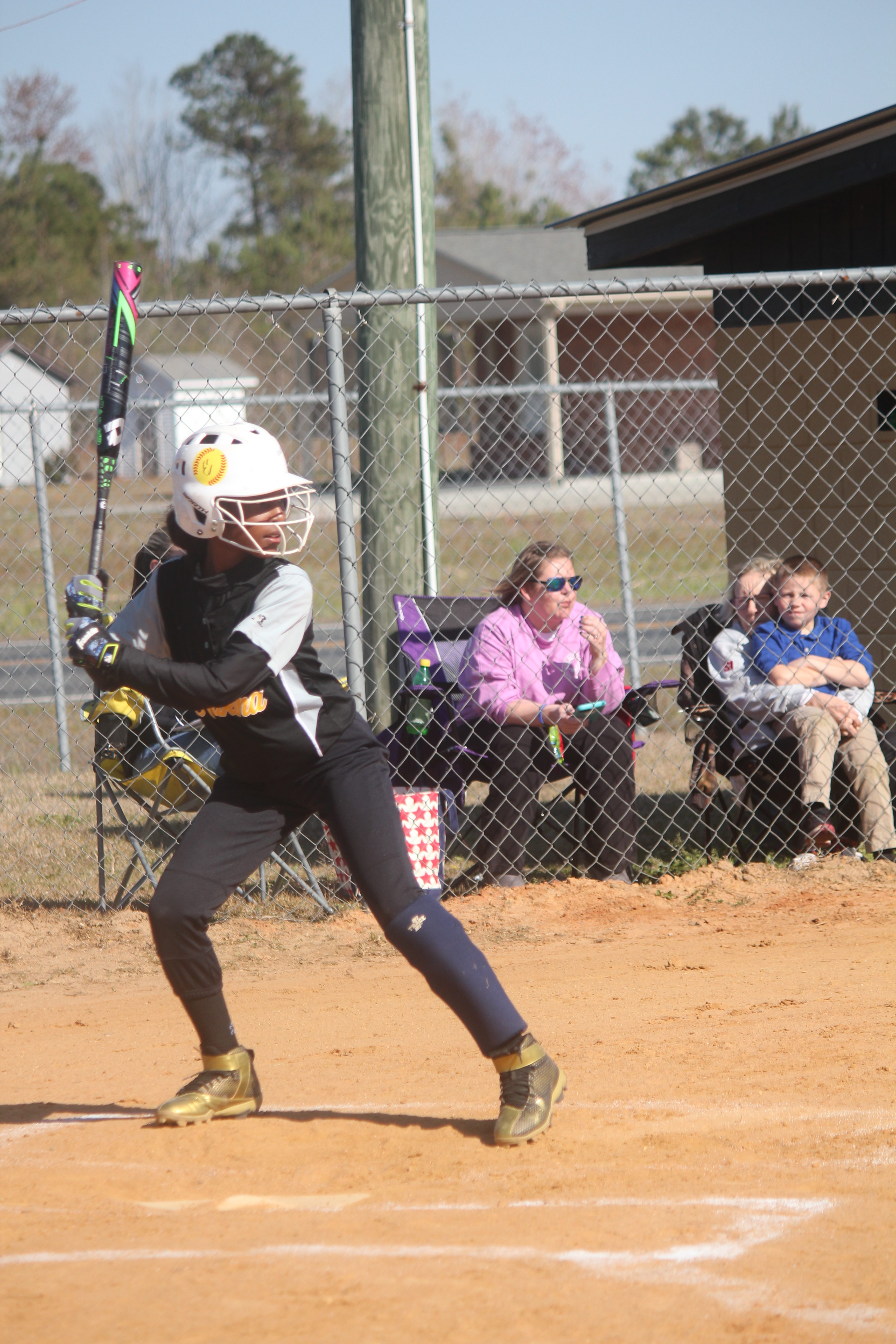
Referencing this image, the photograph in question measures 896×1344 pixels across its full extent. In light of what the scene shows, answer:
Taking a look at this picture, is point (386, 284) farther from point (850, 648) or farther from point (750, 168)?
point (850, 648)

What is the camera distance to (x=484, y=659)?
6.01 metres

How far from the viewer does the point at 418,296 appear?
18.3 feet

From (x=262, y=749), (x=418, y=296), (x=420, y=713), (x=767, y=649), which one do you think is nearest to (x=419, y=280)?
(x=418, y=296)

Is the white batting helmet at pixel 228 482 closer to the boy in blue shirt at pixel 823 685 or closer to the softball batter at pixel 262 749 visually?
the softball batter at pixel 262 749

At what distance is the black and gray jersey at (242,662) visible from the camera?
3266 millimetres

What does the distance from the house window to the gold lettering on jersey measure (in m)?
5.02

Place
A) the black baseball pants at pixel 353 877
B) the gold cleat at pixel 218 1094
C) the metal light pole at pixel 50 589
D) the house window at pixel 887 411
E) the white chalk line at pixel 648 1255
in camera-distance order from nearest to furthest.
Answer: the white chalk line at pixel 648 1255 < the black baseball pants at pixel 353 877 < the gold cleat at pixel 218 1094 < the house window at pixel 887 411 < the metal light pole at pixel 50 589

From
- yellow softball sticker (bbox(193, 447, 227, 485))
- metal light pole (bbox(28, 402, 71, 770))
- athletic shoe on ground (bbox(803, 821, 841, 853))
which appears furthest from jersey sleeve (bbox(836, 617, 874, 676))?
metal light pole (bbox(28, 402, 71, 770))

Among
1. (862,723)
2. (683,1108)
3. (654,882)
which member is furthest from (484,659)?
(683,1108)

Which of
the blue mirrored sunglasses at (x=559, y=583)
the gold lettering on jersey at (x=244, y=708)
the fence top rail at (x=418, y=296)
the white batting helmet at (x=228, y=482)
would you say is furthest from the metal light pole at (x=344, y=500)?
the gold lettering on jersey at (x=244, y=708)

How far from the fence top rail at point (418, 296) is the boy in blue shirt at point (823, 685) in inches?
51.6

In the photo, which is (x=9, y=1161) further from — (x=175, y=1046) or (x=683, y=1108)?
(x=683, y=1108)

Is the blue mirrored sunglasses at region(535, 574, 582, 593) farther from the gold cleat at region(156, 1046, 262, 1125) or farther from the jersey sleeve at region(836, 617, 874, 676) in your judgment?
the gold cleat at region(156, 1046, 262, 1125)

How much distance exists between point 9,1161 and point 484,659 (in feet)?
10.3
